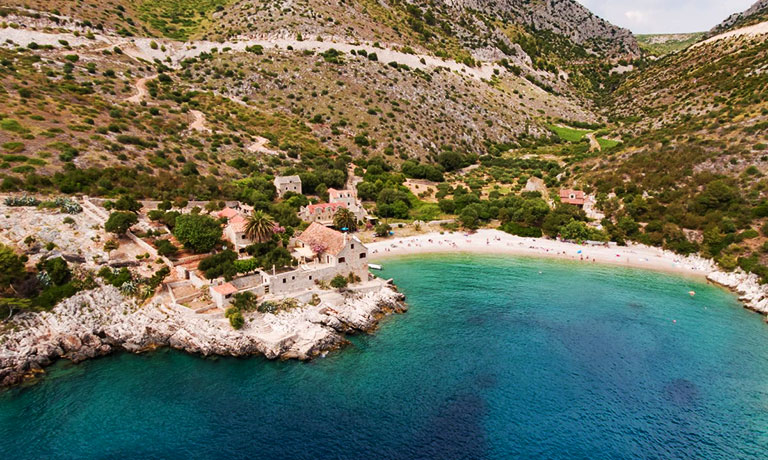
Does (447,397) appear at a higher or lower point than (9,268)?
lower

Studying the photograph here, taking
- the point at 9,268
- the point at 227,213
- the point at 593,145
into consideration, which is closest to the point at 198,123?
the point at 227,213

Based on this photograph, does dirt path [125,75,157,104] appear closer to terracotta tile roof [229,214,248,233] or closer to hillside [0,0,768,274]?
hillside [0,0,768,274]

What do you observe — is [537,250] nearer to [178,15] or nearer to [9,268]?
[9,268]

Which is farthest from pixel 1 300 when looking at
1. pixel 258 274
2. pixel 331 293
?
pixel 331 293

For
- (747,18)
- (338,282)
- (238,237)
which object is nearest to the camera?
(338,282)

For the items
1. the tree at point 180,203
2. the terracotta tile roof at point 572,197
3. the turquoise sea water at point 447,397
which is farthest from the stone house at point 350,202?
the terracotta tile roof at point 572,197

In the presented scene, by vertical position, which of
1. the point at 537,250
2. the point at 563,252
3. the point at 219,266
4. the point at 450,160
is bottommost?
the point at 219,266
